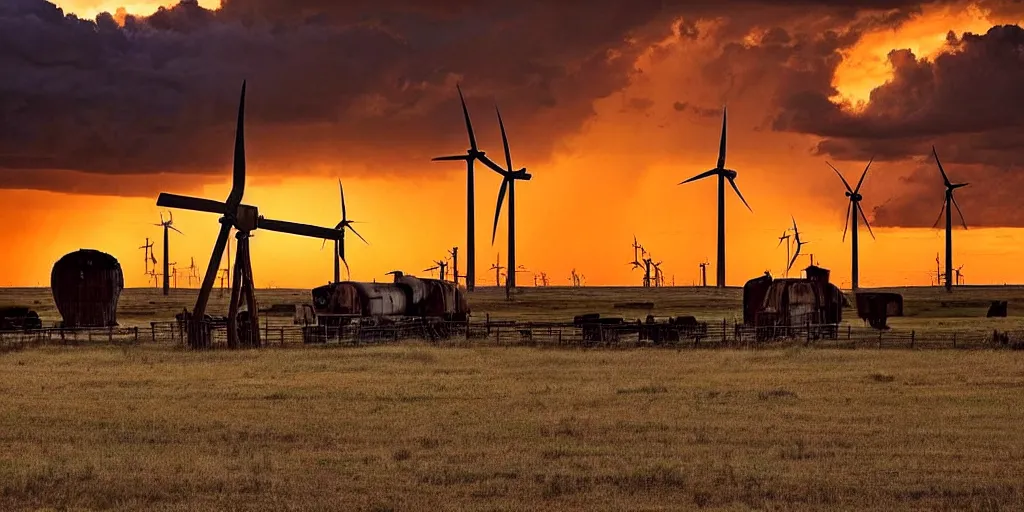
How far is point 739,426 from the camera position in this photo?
29250 millimetres

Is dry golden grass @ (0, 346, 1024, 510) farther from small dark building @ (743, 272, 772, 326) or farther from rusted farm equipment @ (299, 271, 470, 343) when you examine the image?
small dark building @ (743, 272, 772, 326)

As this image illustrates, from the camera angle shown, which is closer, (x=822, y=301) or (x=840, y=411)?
(x=840, y=411)

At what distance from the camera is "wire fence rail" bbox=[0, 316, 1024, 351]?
201 feet

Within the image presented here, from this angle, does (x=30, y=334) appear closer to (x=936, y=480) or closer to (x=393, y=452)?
(x=393, y=452)

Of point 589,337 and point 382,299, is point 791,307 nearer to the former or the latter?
point 589,337

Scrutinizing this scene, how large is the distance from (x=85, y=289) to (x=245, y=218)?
2065 centimetres

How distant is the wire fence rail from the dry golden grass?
38.6 feet

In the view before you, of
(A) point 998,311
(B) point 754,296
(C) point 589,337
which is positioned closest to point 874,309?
(B) point 754,296

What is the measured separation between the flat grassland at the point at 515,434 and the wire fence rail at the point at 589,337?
31.6 feet

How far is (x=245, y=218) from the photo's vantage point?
66.4 meters

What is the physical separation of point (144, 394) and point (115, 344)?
87.2ft

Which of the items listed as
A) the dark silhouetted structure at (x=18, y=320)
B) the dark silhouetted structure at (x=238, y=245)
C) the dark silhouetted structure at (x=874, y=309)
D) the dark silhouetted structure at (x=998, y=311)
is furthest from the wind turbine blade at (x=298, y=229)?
the dark silhouetted structure at (x=998, y=311)

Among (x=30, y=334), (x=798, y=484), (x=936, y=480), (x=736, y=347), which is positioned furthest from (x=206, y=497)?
(x=30, y=334)

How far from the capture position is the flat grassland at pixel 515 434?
20.3m
